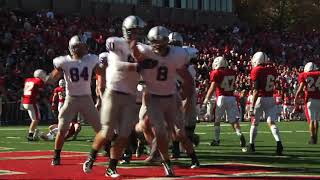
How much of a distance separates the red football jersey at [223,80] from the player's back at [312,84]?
268 cm

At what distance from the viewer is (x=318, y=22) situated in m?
66.7

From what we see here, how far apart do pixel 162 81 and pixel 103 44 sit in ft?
83.2

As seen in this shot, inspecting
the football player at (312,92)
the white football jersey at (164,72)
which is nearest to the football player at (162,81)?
the white football jersey at (164,72)

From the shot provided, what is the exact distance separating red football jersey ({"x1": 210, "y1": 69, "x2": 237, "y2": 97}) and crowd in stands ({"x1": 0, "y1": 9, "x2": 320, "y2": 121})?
15.4 m

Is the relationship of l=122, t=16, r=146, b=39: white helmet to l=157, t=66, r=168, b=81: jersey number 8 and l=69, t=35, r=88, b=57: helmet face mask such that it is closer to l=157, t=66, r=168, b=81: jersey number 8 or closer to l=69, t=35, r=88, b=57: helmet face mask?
l=157, t=66, r=168, b=81: jersey number 8

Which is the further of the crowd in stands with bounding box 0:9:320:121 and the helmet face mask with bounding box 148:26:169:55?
the crowd in stands with bounding box 0:9:320:121

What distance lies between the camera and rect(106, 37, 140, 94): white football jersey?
1062 cm

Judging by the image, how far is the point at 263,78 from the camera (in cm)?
1455

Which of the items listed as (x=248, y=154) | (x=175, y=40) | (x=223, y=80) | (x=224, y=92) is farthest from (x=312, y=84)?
(x=175, y=40)

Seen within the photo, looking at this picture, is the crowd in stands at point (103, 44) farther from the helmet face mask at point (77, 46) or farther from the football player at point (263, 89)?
the helmet face mask at point (77, 46)

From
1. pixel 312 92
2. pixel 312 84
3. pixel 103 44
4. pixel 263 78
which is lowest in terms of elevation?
pixel 103 44

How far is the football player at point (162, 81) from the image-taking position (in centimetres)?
1034

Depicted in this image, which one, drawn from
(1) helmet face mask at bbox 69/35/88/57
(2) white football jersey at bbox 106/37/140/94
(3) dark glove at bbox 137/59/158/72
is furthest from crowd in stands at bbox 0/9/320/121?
(3) dark glove at bbox 137/59/158/72

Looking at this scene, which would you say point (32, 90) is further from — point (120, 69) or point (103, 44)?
point (103, 44)
